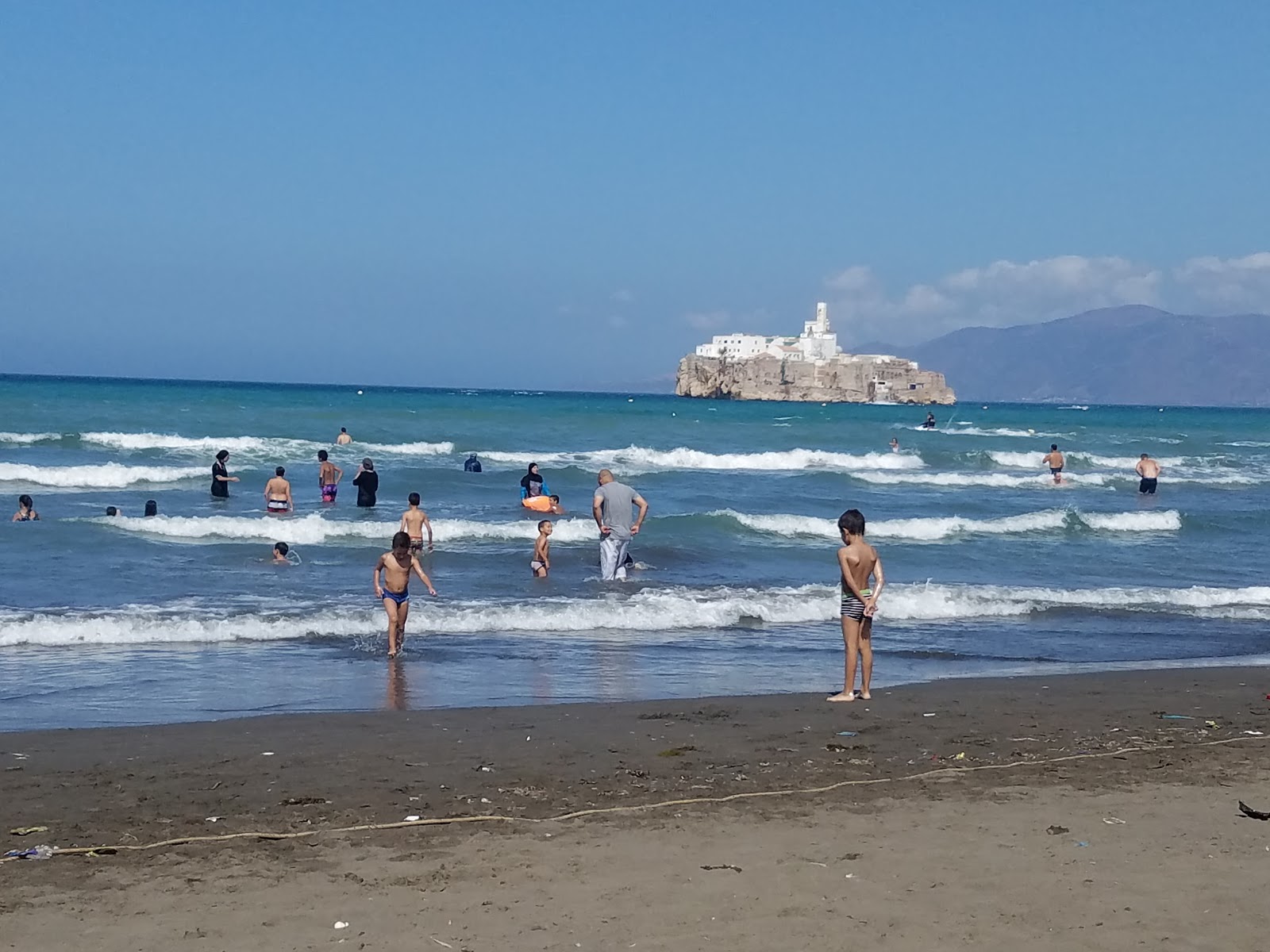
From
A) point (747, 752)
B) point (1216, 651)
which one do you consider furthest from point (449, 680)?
point (1216, 651)

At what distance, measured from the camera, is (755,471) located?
4053 centimetres

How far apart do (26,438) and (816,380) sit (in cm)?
11281

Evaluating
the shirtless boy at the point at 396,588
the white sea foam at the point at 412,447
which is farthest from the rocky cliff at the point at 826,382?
the shirtless boy at the point at 396,588

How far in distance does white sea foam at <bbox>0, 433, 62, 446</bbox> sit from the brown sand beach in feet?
117

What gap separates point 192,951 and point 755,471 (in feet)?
120

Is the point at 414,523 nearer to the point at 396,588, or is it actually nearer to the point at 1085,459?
the point at 396,588

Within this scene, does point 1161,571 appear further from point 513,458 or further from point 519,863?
point 513,458

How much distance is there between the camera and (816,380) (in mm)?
146125

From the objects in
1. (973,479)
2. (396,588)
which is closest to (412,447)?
(973,479)

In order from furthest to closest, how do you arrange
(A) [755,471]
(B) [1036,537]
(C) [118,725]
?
(A) [755,471] < (B) [1036,537] < (C) [118,725]

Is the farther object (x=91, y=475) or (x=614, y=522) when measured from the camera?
(x=91, y=475)

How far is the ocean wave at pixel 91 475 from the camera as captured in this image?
1144 inches

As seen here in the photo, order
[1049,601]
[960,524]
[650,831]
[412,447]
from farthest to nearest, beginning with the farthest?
[412,447]
[960,524]
[1049,601]
[650,831]

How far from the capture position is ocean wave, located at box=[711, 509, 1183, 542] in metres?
23.5
